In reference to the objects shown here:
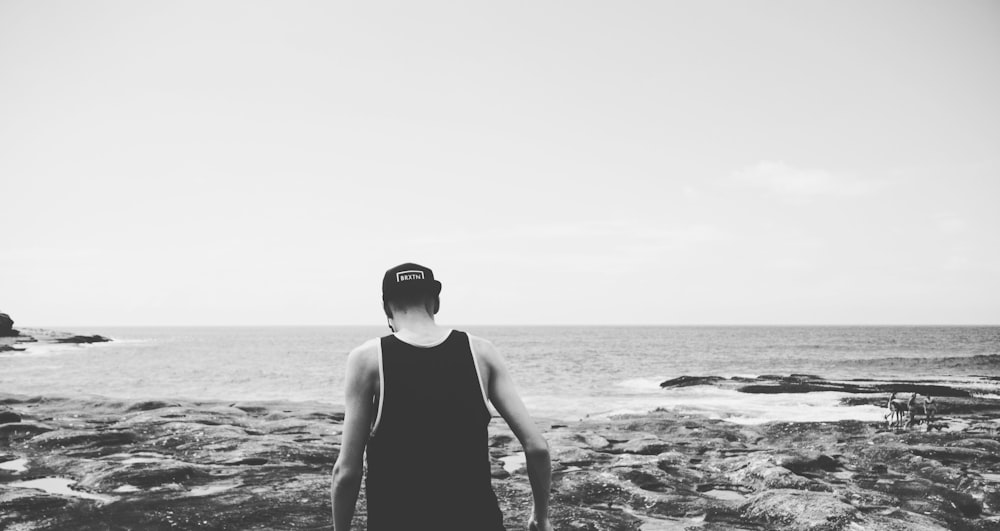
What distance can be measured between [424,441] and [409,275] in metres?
0.83

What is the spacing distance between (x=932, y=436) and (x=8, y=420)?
932 inches

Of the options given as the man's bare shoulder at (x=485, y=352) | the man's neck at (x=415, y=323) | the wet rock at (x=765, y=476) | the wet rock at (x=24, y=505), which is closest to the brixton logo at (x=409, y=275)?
the man's neck at (x=415, y=323)

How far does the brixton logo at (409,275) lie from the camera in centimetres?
318

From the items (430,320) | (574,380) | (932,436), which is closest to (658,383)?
(574,380)

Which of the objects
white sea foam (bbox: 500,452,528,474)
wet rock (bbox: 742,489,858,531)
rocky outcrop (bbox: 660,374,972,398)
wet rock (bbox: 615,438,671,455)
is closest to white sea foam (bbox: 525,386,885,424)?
rocky outcrop (bbox: 660,374,972,398)

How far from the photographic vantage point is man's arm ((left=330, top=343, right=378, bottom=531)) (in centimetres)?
291

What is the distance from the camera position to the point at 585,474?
11.1 meters

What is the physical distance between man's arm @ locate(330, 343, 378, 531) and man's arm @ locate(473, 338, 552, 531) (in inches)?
21.6

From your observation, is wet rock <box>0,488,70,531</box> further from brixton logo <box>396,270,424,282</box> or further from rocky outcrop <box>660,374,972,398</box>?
rocky outcrop <box>660,374,972,398</box>

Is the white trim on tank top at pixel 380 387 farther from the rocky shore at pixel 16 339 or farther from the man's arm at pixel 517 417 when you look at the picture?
the rocky shore at pixel 16 339

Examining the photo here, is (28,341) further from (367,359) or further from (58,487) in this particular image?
(367,359)

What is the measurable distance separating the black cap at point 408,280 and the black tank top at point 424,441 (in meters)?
0.30

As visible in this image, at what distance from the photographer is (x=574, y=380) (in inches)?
1459

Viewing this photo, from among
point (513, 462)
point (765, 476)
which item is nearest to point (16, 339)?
point (513, 462)
